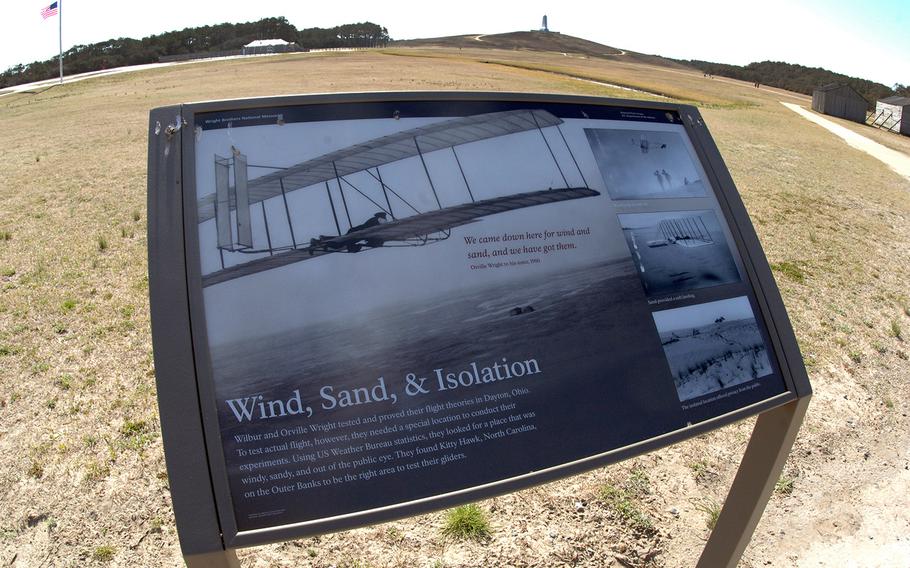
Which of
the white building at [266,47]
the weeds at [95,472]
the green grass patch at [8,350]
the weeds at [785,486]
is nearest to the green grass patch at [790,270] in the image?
the weeds at [785,486]

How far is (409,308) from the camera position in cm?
176

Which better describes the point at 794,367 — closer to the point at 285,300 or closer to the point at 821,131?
the point at 285,300

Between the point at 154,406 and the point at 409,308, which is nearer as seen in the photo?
the point at 409,308

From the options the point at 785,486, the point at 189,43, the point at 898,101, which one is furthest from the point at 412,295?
the point at 189,43

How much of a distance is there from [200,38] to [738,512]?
78337 millimetres

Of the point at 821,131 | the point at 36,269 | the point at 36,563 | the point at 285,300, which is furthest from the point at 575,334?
the point at 821,131

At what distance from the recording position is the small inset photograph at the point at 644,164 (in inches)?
88.3

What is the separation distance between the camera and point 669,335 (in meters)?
2.15

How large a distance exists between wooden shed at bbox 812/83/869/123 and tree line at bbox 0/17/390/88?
51689mm

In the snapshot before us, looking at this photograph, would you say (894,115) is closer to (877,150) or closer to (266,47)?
(877,150)

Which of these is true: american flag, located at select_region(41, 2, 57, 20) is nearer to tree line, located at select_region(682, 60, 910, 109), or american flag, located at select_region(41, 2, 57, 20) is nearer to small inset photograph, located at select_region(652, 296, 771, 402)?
small inset photograph, located at select_region(652, 296, 771, 402)

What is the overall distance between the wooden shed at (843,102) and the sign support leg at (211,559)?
42.9 metres

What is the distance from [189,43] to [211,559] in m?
76.7

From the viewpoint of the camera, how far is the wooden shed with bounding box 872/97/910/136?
33250 millimetres
